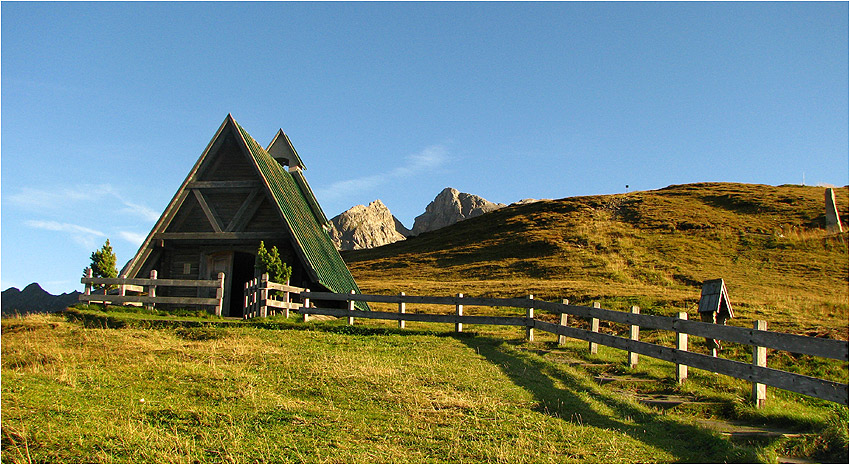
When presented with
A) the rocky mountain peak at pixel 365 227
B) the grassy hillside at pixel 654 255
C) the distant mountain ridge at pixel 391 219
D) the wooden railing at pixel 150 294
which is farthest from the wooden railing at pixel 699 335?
the distant mountain ridge at pixel 391 219

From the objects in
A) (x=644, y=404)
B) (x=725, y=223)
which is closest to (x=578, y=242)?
(x=725, y=223)

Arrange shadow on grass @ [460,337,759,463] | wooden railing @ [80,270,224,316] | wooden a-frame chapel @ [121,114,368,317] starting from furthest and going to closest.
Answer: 1. wooden a-frame chapel @ [121,114,368,317]
2. wooden railing @ [80,270,224,316]
3. shadow on grass @ [460,337,759,463]

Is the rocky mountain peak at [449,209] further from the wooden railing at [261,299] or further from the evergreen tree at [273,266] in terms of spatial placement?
the wooden railing at [261,299]

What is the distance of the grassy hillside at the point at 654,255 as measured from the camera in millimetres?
32756

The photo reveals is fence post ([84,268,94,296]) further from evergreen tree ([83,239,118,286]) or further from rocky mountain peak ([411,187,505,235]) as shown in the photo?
rocky mountain peak ([411,187,505,235])

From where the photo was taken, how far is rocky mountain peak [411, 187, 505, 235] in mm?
179750

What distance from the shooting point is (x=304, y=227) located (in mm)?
24797

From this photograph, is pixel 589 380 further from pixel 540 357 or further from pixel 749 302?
pixel 749 302

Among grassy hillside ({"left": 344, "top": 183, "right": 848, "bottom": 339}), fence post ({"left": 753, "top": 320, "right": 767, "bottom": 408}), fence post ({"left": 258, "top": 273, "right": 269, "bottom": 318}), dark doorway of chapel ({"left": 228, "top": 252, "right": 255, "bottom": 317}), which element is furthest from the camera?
grassy hillside ({"left": 344, "top": 183, "right": 848, "bottom": 339})

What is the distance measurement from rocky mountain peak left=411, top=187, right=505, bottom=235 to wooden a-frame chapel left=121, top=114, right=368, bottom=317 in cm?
15255

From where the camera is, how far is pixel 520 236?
65125 mm

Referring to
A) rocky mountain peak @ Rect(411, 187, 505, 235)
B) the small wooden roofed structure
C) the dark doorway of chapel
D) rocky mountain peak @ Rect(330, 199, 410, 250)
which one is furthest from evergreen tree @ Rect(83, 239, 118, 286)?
rocky mountain peak @ Rect(411, 187, 505, 235)

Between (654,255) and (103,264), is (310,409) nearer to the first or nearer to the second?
(103,264)

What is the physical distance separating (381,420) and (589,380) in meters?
5.64
